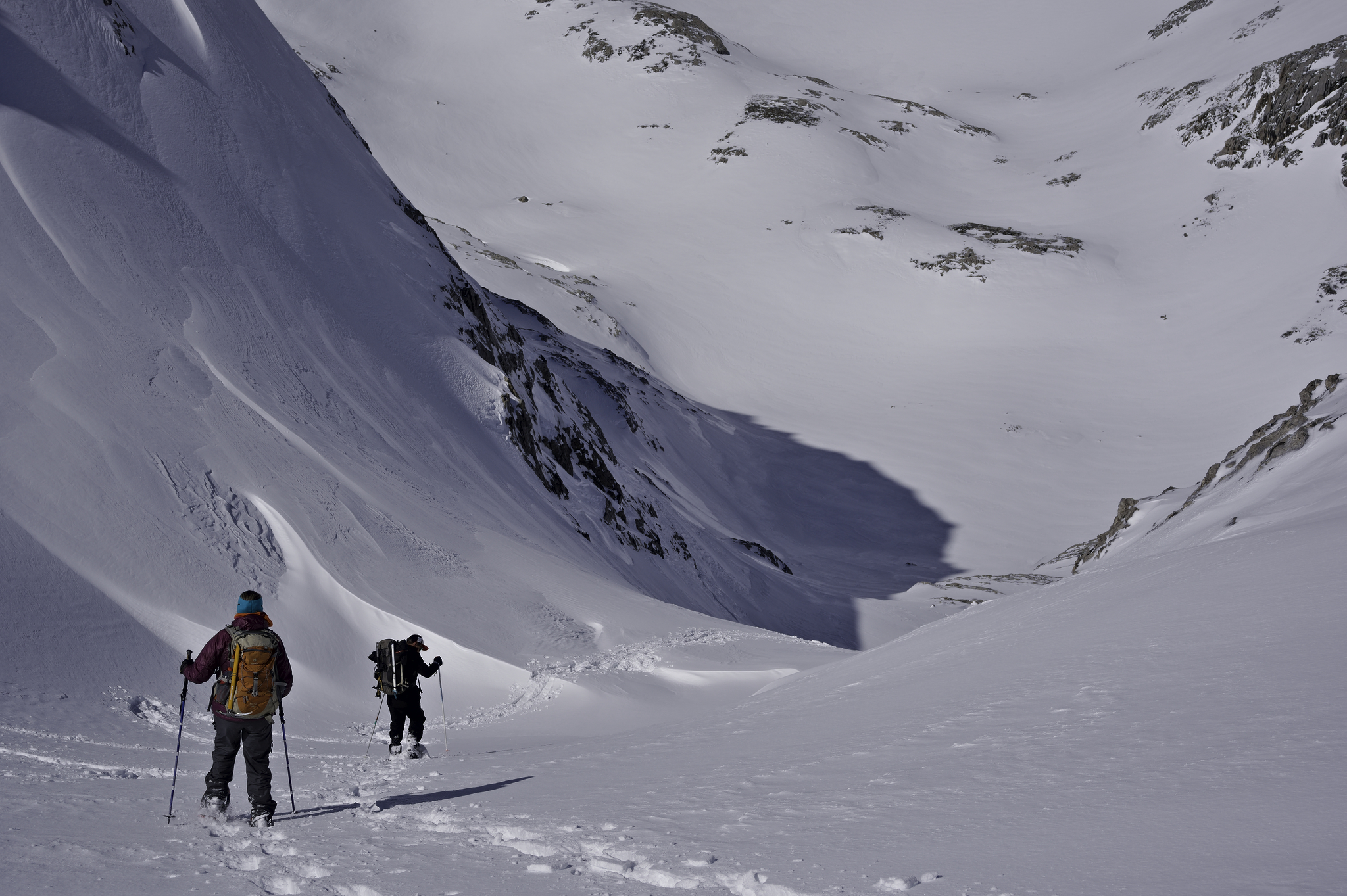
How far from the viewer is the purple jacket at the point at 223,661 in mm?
6480

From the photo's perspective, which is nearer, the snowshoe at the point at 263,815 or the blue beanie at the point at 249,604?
the snowshoe at the point at 263,815

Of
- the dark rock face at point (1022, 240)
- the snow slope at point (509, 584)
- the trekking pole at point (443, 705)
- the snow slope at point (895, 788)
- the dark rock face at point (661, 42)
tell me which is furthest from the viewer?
the dark rock face at point (661, 42)

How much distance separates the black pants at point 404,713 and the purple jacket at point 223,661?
2621 mm

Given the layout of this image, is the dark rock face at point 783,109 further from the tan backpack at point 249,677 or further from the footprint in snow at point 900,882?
the footprint in snow at point 900,882

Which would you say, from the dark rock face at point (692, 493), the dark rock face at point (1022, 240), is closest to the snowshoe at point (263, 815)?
the dark rock face at point (692, 493)

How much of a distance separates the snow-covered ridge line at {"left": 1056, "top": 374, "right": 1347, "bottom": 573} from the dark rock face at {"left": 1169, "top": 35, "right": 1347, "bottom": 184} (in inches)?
1738

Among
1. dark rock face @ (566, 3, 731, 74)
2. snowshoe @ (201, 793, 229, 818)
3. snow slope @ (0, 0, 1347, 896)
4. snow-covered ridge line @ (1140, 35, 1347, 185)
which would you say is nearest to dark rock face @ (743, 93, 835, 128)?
dark rock face @ (566, 3, 731, 74)

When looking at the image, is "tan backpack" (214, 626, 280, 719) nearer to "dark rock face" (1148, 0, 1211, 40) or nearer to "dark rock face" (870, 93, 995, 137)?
"dark rock face" (870, 93, 995, 137)

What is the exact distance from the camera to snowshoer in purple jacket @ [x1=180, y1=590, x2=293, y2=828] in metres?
6.36

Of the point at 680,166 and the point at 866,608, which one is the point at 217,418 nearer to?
the point at 866,608

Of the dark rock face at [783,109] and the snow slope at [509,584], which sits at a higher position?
the dark rock face at [783,109]

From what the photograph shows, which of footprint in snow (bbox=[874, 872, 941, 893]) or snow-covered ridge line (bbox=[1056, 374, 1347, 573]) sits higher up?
snow-covered ridge line (bbox=[1056, 374, 1347, 573])

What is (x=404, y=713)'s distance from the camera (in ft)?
30.9

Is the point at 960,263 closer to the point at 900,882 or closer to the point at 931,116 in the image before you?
the point at 931,116
